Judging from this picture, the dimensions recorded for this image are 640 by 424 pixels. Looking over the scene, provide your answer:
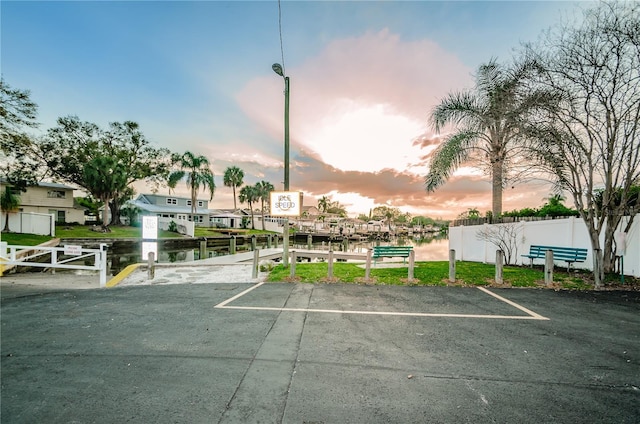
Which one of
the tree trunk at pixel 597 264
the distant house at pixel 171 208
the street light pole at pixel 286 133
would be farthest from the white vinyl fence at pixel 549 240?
the distant house at pixel 171 208

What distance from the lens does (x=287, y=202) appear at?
35.2 ft

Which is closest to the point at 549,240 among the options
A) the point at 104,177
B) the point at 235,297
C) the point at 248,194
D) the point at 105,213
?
the point at 235,297

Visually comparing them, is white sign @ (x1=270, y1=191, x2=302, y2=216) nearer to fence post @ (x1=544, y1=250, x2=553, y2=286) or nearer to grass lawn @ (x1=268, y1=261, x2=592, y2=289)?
grass lawn @ (x1=268, y1=261, x2=592, y2=289)

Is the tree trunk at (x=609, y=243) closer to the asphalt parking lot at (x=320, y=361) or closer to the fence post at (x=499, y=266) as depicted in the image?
the asphalt parking lot at (x=320, y=361)

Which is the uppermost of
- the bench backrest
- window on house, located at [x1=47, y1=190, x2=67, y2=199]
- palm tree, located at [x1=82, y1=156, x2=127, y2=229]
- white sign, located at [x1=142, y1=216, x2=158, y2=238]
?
palm tree, located at [x1=82, y1=156, x2=127, y2=229]

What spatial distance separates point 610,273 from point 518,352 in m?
8.41

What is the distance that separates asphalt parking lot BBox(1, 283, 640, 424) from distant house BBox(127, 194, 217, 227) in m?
45.5

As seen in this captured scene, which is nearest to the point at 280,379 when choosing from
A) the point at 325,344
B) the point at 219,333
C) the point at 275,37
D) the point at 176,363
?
the point at 325,344

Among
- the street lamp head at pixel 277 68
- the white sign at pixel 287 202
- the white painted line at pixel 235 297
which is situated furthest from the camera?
the white sign at pixel 287 202

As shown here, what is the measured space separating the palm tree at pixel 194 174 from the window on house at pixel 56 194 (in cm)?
1305

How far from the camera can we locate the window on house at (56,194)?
1377 inches

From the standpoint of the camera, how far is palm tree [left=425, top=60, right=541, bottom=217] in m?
9.79

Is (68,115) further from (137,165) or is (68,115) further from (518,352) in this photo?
(518,352)

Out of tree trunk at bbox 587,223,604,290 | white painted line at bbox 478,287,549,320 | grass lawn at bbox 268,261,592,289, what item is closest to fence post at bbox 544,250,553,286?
grass lawn at bbox 268,261,592,289
